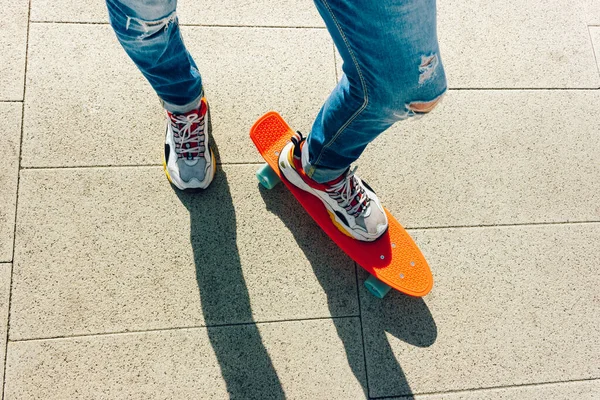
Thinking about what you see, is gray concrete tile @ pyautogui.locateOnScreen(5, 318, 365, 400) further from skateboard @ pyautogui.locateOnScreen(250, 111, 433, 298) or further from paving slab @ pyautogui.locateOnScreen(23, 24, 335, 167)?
paving slab @ pyautogui.locateOnScreen(23, 24, 335, 167)

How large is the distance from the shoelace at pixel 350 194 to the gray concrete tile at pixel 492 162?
258 mm

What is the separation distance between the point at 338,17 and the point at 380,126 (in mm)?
445

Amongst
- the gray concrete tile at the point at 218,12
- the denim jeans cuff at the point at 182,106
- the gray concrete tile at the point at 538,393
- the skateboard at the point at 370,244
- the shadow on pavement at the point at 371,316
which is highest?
the gray concrete tile at the point at 218,12

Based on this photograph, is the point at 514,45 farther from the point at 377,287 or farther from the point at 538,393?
the point at 538,393

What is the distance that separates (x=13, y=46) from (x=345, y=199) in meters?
1.73

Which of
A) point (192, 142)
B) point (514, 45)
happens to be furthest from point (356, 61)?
point (514, 45)

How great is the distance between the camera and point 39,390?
6.55 ft

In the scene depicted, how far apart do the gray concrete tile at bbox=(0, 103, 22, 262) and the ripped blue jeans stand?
2.70 feet

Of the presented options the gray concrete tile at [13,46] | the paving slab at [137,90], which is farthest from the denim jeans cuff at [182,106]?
the gray concrete tile at [13,46]

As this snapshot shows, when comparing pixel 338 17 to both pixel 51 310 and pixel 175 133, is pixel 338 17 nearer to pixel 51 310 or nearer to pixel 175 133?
Answer: pixel 175 133

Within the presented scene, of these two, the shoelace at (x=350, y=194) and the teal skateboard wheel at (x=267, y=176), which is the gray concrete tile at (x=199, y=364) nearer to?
the shoelace at (x=350, y=194)

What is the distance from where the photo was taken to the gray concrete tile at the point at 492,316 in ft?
7.18

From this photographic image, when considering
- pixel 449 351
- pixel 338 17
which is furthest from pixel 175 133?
pixel 449 351

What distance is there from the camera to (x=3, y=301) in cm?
207
